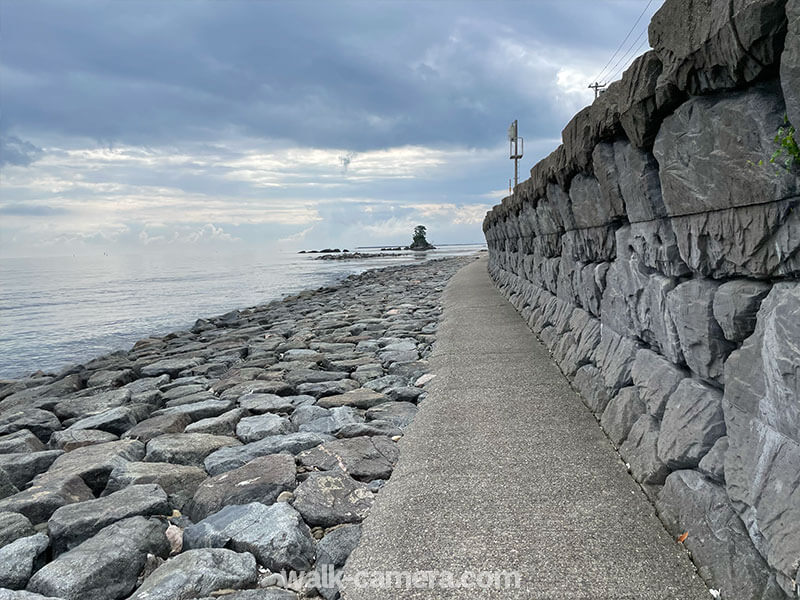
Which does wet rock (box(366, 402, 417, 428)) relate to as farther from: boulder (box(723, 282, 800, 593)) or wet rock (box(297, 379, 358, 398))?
boulder (box(723, 282, 800, 593))

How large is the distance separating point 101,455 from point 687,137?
4.38 m

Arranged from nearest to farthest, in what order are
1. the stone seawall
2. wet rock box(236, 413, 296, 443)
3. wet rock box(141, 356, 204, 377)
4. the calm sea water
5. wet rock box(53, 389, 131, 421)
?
the stone seawall, wet rock box(236, 413, 296, 443), wet rock box(53, 389, 131, 421), wet rock box(141, 356, 204, 377), the calm sea water

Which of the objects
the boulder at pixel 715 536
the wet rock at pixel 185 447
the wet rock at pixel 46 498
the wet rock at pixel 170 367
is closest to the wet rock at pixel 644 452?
the boulder at pixel 715 536

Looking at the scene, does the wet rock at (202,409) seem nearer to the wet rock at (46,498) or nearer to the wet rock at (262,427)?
the wet rock at (262,427)

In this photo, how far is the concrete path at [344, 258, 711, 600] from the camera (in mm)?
2332

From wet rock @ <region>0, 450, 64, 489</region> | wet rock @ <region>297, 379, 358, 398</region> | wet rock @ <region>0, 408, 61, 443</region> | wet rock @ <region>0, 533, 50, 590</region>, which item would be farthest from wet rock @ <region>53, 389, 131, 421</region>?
wet rock @ <region>0, 533, 50, 590</region>

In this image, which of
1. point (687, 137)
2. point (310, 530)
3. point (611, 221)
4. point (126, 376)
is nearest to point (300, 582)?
point (310, 530)

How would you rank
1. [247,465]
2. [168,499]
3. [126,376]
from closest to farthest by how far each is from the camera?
[168,499]
[247,465]
[126,376]

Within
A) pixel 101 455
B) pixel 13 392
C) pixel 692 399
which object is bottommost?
pixel 13 392

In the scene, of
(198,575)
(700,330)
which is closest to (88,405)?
(198,575)

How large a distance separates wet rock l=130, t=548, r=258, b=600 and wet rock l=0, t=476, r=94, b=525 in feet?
4.11

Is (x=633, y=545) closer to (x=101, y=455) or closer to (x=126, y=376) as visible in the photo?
(x=101, y=455)

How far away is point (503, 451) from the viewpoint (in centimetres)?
362

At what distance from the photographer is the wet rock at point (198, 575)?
7.99ft
